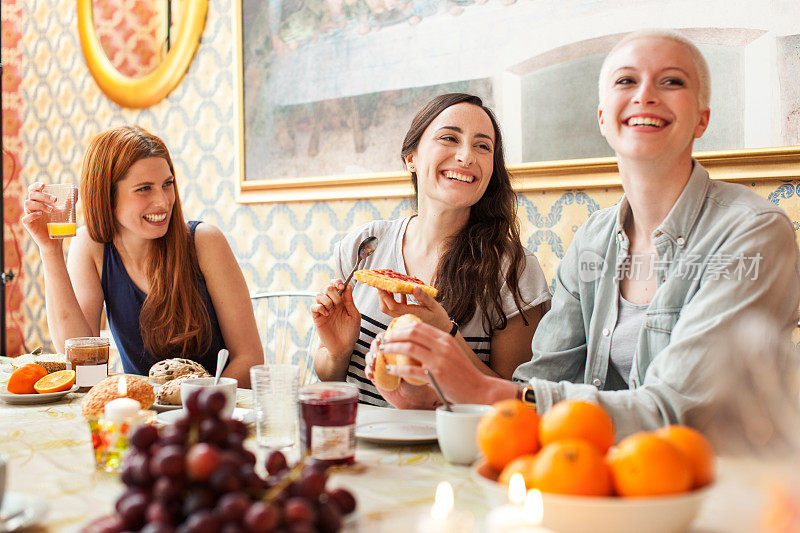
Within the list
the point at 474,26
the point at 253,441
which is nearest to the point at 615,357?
the point at 253,441

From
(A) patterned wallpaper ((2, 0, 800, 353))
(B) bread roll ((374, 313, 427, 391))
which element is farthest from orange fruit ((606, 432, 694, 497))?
(A) patterned wallpaper ((2, 0, 800, 353))

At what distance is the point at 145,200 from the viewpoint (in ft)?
7.36

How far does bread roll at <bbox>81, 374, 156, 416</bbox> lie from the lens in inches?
51.2

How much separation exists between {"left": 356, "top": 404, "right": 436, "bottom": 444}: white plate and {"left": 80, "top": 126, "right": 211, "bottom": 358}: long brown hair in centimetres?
100

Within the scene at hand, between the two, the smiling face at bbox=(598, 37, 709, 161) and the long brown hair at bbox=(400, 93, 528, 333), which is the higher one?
the smiling face at bbox=(598, 37, 709, 161)

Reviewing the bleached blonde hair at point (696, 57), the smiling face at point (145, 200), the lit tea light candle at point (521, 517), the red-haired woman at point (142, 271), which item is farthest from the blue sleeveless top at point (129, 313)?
the lit tea light candle at point (521, 517)

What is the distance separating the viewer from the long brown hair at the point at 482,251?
1983 millimetres

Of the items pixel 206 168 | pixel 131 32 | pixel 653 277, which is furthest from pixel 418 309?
pixel 131 32

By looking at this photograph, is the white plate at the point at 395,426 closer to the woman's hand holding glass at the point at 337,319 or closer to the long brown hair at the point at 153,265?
the woman's hand holding glass at the point at 337,319

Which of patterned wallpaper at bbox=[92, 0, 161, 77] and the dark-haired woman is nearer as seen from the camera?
the dark-haired woman

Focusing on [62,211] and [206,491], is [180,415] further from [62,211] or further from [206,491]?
[62,211]

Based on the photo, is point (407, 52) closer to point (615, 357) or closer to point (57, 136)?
point (615, 357)

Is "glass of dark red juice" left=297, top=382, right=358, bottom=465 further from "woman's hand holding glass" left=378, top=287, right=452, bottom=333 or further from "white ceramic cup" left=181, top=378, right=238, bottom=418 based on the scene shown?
"woman's hand holding glass" left=378, top=287, right=452, bottom=333

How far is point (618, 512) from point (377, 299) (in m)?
1.44
